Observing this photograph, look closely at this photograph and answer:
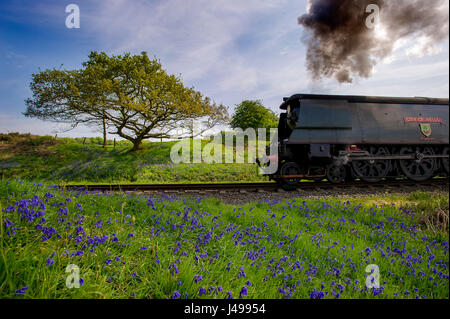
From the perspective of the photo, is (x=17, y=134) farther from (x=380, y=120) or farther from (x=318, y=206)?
(x=380, y=120)

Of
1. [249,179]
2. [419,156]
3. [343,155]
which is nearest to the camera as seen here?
[343,155]

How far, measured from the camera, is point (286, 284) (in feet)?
7.72

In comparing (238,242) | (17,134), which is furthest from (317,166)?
(17,134)

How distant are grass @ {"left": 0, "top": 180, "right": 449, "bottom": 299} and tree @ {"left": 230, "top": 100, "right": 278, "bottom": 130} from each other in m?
28.0

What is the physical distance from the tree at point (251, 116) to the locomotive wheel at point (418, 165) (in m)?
22.8

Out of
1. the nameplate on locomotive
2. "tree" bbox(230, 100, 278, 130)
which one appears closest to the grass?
the nameplate on locomotive

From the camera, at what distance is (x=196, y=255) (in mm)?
2527

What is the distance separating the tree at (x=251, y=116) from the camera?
31.5 metres

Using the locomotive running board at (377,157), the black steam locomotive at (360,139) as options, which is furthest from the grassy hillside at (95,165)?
the locomotive running board at (377,157)

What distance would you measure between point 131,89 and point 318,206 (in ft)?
62.0

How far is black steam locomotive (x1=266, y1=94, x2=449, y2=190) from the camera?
8016mm

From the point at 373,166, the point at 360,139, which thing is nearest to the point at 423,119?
the point at 373,166

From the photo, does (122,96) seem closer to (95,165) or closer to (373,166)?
(95,165)

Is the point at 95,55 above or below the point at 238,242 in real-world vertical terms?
above
